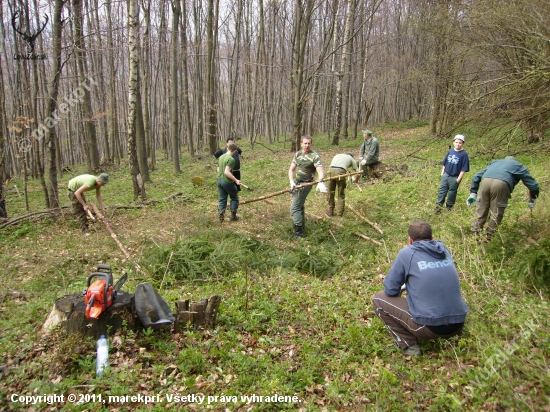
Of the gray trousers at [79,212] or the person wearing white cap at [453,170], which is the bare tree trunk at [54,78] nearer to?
the gray trousers at [79,212]

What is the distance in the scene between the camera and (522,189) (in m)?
9.03

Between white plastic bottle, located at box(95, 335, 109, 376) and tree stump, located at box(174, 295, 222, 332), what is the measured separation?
88 centimetres

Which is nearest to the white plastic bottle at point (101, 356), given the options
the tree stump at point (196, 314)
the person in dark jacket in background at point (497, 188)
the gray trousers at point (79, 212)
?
the tree stump at point (196, 314)

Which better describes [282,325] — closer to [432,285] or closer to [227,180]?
[432,285]

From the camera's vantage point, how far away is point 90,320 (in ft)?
12.5

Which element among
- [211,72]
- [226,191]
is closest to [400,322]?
[226,191]

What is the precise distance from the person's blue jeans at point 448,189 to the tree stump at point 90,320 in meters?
7.35

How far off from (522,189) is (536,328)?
6.86 metres

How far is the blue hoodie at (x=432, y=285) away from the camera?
145 inches

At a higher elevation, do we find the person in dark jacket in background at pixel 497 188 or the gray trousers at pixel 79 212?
the person in dark jacket in background at pixel 497 188

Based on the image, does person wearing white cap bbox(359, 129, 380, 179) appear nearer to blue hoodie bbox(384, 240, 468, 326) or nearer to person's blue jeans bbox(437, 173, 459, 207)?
person's blue jeans bbox(437, 173, 459, 207)

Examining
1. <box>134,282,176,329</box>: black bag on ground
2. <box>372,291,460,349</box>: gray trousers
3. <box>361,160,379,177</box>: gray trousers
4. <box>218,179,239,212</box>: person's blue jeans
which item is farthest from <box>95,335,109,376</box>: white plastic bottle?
<box>361,160,379,177</box>: gray trousers

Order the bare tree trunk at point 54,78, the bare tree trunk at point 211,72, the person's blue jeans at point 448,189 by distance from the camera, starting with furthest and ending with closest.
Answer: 1. the bare tree trunk at point 211,72
2. the bare tree trunk at point 54,78
3. the person's blue jeans at point 448,189

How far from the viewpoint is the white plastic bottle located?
11.5 feet
